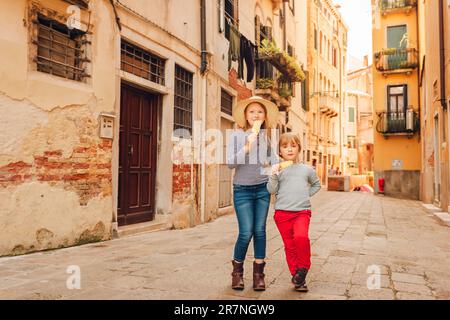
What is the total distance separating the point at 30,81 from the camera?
479cm

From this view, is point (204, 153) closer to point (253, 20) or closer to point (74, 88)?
point (74, 88)

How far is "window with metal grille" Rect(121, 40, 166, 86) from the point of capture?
670cm

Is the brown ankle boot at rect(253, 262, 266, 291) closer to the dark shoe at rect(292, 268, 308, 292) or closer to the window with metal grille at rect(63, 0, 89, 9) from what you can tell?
the dark shoe at rect(292, 268, 308, 292)

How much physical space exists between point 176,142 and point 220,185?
3.05m

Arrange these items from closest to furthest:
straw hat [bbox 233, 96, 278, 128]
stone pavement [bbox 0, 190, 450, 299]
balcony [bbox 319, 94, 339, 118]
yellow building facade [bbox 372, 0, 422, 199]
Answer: stone pavement [bbox 0, 190, 450, 299] < straw hat [bbox 233, 96, 278, 128] < yellow building facade [bbox 372, 0, 422, 199] < balcony [bbox 319, 94, 339, 118]

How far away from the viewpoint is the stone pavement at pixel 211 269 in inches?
129

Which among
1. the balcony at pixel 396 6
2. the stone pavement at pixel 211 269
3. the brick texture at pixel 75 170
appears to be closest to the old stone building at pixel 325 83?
the balcony at pixel 396 6

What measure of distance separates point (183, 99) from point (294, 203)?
5.54m

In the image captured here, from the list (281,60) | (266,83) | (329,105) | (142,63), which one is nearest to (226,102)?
(266,83)

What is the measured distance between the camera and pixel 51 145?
509 centimetres

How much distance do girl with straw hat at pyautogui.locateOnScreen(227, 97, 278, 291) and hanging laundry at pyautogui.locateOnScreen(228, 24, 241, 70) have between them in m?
7.71

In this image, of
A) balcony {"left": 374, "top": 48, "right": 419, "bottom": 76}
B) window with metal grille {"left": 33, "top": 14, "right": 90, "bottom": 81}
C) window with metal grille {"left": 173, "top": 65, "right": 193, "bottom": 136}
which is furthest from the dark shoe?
balcony {"left": 374, "top": 48, "right": 419, "bottom": 76}

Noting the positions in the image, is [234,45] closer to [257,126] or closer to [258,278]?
[257,126]

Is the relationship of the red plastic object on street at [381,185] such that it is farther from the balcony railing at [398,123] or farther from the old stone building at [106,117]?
the old stone building at [106,117]
